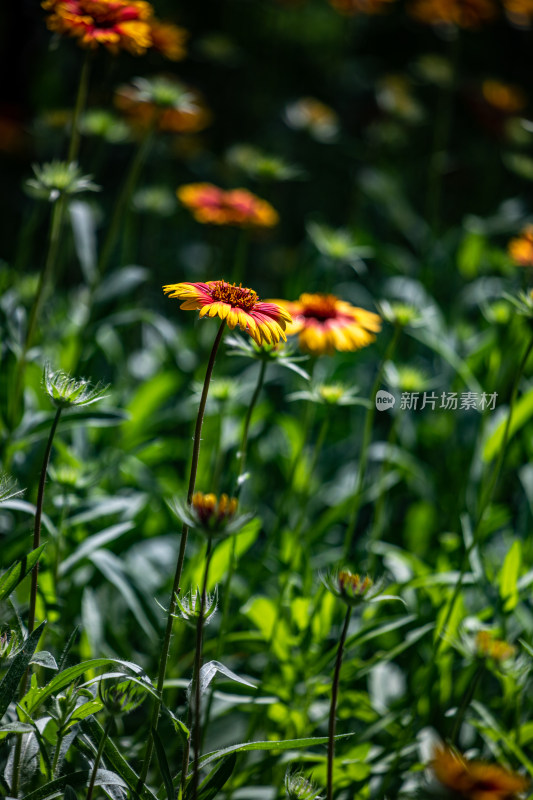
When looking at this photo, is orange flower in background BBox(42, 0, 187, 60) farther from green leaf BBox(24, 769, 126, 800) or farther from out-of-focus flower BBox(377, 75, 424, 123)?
out-of-focus flower BBox(377, 75, 424, 123)

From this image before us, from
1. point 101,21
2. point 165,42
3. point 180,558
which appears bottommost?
point 180,558

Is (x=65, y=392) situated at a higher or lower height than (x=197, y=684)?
higher

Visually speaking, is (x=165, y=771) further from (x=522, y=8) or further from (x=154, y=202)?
(x=522, y=8)

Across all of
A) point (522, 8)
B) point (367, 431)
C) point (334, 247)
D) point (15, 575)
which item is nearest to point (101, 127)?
point (334, 247)

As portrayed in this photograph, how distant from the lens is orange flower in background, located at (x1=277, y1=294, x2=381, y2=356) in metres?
0.87

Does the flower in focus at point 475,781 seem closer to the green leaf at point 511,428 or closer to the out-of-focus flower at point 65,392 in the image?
the out-of-focus flower at point 65,392

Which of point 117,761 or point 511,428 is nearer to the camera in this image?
point 117,761

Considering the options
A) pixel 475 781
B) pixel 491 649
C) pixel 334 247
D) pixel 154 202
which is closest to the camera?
pixel 475 781

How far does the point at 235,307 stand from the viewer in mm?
646

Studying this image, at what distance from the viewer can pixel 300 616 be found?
36.6 inches

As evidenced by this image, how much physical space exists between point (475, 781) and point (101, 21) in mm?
978

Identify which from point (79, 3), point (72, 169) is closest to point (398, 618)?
point (72, 169)

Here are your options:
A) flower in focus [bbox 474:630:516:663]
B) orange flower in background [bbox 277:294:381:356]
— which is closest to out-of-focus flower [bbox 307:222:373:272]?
orange flower in background [bbox 277:294:381:356]

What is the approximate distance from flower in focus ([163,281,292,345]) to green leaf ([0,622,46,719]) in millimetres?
315
